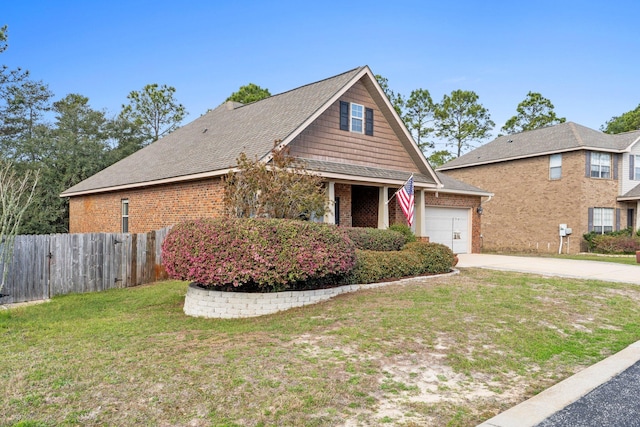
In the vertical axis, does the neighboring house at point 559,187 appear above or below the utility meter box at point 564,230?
above

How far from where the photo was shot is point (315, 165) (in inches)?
554

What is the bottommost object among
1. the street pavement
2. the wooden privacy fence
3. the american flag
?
the street pavement

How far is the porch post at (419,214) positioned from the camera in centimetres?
1799

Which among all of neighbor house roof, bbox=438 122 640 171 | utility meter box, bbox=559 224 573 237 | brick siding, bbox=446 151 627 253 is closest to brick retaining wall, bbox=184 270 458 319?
utility meter box, bbox=559 224 573 237

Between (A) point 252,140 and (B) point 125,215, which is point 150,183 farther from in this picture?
(A) point 252,140

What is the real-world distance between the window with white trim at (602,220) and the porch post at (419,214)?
42.6 feet

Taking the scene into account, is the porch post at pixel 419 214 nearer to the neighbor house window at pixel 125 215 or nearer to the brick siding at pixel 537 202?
the brick siding at pixel 537 202

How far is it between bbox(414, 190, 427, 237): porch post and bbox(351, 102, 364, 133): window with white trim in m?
4.08

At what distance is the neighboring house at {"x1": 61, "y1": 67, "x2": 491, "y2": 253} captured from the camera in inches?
556

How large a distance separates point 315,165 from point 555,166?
18.0 meters

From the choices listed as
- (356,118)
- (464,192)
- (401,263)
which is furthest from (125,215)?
(464,192)

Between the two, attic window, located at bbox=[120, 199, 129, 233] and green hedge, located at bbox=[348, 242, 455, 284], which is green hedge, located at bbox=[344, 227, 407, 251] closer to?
green hedge, located at bbox=[348, 242, 455, 284]

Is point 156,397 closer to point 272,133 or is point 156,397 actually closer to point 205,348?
point 205,348

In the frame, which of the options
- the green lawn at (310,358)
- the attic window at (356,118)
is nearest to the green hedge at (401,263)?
the green lawn at (310,358)
